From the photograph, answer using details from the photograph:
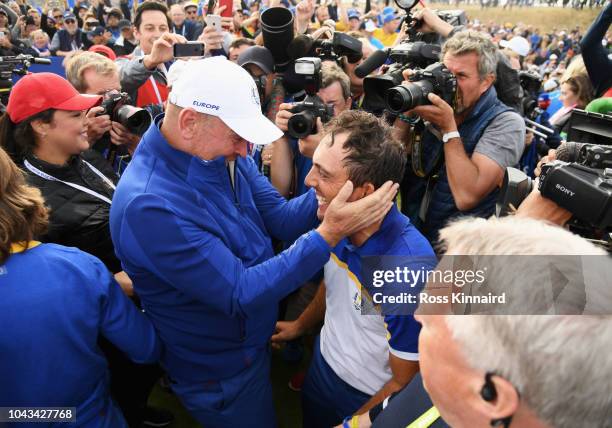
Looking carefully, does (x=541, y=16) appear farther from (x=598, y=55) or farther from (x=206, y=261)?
(x=206, y=261)

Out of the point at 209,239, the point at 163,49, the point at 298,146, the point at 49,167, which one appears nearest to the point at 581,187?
the point at 209,239

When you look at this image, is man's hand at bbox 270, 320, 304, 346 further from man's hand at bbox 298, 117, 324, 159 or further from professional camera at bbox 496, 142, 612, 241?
professional camera at bbox 496, 142, 612, 241

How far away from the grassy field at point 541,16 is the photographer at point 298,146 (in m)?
30.8

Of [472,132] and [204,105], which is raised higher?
[204,105]

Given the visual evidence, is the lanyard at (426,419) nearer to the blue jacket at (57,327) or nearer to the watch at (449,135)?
the blue jacket at (57,327)

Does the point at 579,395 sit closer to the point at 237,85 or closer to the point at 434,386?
the point at 434,386

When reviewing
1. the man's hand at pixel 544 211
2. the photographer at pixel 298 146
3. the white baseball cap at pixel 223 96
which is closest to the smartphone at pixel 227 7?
the photographer at pixel 298 146

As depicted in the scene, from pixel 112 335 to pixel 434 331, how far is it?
1.23 metres

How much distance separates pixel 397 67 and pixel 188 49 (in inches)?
49.8

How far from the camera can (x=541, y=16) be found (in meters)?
33.1

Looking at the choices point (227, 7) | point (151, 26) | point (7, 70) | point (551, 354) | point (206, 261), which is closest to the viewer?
point (551, 354)

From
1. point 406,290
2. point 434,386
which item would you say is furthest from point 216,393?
point 434,386

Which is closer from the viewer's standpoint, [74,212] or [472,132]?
[74,212]

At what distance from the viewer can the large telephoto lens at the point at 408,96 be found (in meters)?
2.04
